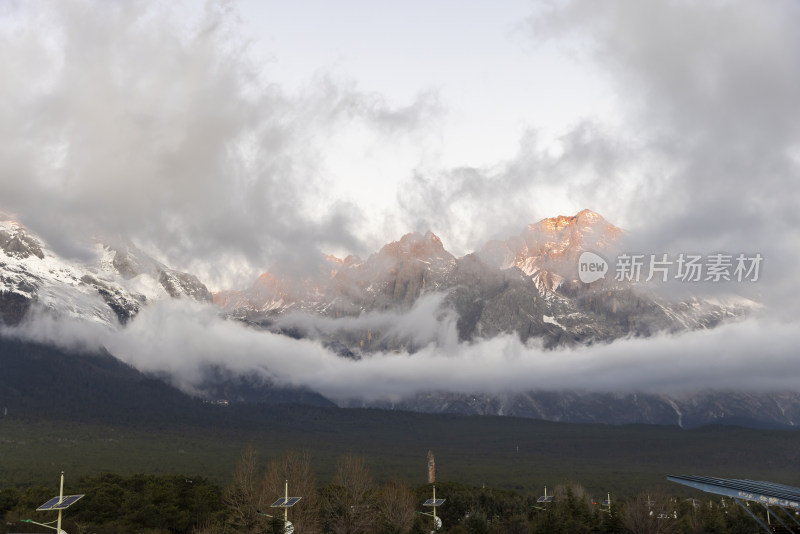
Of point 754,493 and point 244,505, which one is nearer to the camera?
point 754,493

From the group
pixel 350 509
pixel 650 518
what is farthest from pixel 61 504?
pixel 650 518

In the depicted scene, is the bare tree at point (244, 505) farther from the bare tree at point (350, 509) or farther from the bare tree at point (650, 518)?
the bare tree at point (650, 518)

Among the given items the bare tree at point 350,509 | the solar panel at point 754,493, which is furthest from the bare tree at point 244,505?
the solar panel at point 754,493

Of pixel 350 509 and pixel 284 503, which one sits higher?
pixel 284 503

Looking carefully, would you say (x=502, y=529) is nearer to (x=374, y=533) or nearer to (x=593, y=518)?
(x=593, y=518)

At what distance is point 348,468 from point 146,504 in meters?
52.6

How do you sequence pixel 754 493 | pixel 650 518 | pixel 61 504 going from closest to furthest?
pixel 61 504
pixel 754 493
pixel 650 518

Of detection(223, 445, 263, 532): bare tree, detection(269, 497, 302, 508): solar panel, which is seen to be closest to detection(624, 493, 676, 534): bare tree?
detection(223, 445, 263, 532): bare tree

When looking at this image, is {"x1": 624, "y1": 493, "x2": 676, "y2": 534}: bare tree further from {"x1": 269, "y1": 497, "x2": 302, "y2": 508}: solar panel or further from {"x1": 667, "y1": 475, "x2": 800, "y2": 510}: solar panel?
{"x1": 269, "y1": 497, "x2": 302, "y2": 508}: solar panel

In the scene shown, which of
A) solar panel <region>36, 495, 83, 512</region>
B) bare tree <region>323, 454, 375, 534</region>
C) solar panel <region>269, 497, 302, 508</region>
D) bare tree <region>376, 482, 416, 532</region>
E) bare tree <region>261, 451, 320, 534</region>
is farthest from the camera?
bare tree <region>376, 482, 416, 532</region>

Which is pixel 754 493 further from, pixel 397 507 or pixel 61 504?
pixel 397 507

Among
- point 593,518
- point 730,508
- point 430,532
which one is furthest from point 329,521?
point 730,508

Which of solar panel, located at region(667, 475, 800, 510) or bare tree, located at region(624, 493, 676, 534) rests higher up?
solar panel, located at region(667, 475, 800, 510)

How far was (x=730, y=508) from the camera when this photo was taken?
165750mm
